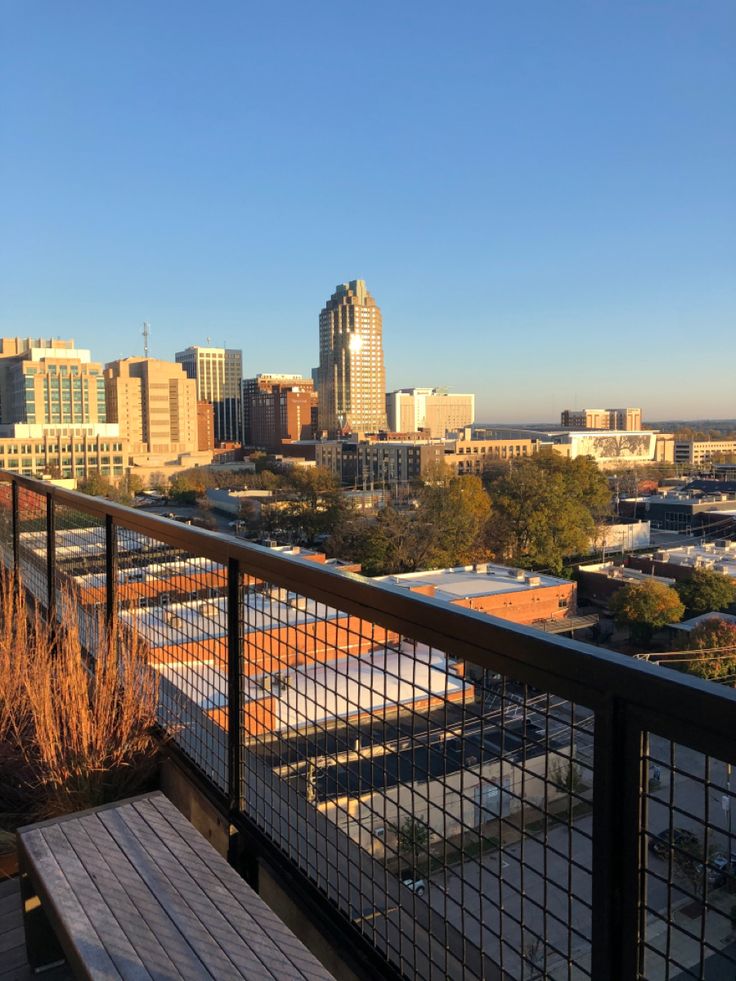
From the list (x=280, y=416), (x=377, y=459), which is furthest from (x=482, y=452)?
(x=280, y=416)

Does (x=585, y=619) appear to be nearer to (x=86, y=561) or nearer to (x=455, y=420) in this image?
(x=86, y=561)

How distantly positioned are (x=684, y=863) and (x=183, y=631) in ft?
5.29

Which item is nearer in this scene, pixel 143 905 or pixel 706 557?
pixel 143 905

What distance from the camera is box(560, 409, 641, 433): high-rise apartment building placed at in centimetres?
11800

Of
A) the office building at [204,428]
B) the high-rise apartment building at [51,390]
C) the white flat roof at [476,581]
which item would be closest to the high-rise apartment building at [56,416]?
the high-rise apartment building at [51,390]

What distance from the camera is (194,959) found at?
1.25m

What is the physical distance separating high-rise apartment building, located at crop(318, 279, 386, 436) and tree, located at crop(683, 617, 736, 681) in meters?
74.6

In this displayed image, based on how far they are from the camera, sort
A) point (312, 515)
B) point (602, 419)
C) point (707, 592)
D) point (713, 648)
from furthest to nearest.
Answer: point (602, 419) → point (312, 515) → point (707, 592) → point (713, 648)

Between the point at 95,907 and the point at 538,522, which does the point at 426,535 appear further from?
the point at 95,907

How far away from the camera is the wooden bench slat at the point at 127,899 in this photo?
1242mm

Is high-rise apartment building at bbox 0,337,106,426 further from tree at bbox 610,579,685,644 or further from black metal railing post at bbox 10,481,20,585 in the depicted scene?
black metal railing post at bbox 10,481,20,585

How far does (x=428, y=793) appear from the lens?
111cm

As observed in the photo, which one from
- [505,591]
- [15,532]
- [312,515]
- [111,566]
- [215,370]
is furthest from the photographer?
[215,370]

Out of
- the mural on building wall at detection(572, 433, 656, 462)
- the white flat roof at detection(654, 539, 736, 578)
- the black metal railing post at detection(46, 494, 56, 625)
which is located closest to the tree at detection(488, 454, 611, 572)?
the white flat roof at detection(654, 539, 736, 578)
